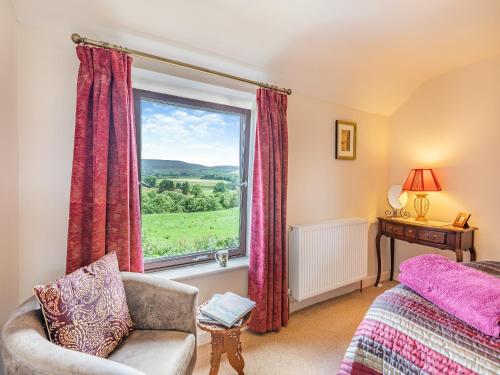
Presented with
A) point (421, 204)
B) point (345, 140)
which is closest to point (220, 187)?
point (345, 140)

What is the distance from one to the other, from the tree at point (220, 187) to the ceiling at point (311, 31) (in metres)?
0.94

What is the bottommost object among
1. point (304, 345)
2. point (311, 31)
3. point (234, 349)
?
point (304, 345)

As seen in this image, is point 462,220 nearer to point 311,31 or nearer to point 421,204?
point 421,204

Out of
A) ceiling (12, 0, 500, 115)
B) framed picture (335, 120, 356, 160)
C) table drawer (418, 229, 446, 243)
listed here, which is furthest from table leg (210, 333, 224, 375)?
table drawer (418, 229, 446, 243)

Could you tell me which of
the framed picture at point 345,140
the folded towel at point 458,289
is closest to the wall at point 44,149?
the folded towel at point 458,289

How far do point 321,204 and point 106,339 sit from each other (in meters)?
2.16

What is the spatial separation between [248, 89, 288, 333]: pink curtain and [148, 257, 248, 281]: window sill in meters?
0.14

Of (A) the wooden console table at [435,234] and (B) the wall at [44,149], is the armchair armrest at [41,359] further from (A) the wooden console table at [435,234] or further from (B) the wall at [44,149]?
(A) the wooden console table at [435,234]

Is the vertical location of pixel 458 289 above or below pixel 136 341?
above

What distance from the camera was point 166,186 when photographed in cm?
209

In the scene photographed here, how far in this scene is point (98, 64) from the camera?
59.7 inches

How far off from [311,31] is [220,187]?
141 centimetres

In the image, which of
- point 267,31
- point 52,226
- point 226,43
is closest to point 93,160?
point 52,226

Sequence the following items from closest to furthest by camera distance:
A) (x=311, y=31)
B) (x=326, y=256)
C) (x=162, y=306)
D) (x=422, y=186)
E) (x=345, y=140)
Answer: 1. (x=162, y=306)
2. (x=311, y=31)
3. (x=326, y=256)
4. (x=422, y=186)
5. (x=345, y=140)
